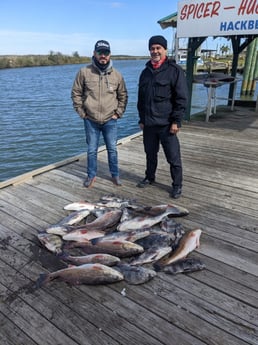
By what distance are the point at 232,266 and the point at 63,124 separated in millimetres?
11330

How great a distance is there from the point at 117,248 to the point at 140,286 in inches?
16.7

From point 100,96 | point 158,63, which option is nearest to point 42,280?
point 100,96

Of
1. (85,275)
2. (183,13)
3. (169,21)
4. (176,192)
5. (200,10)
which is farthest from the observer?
(169,21)

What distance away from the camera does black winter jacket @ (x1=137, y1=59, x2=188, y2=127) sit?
3.30 metres

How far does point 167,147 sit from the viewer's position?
3623 mm

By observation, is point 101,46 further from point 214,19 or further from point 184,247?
point 214,19

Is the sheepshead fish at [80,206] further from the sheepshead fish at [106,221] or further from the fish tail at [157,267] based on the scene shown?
the fish tail at [157,267]

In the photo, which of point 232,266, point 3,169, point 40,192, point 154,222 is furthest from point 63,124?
point 232,266

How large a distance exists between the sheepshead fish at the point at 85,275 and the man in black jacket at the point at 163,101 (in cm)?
173

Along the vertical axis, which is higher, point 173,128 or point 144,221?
point 173,128

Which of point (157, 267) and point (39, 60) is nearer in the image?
point (157, 267)

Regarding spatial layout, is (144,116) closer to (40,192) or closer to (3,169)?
(40,192)

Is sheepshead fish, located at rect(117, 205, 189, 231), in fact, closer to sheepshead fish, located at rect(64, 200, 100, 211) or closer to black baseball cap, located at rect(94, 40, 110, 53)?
sheepshead fish, located at rect(64, 200, 100, 211)

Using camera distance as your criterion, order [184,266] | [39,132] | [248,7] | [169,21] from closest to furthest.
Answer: [184,266] < [248,7] < [169,21] < [39,132]
